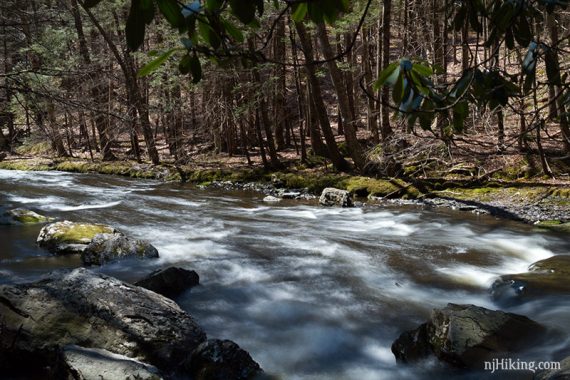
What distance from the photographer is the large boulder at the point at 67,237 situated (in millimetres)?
7773

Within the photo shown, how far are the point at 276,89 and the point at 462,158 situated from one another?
7.35 m

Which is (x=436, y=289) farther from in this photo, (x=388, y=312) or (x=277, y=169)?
(x=277, y=169)

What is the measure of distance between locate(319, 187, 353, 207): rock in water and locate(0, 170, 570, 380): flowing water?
0.49m

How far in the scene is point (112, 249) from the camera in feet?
24.3

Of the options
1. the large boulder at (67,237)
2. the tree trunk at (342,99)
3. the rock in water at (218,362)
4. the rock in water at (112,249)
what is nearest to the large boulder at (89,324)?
the rock in water at (218,362)

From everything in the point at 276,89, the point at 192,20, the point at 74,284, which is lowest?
the point at 74,284

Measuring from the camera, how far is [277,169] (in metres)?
18.2

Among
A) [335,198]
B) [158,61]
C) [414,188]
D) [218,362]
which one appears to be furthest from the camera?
[414,188]

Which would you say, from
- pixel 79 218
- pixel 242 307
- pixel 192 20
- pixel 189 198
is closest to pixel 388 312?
pixel 242 307

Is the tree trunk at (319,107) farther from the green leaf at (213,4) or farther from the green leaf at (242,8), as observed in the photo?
the green leaf at (242,8)

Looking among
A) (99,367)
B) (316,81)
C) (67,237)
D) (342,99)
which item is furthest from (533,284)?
(316,81)

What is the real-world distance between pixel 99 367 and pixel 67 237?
16.8 ft

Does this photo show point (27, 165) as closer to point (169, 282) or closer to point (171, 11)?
point (169, 282)

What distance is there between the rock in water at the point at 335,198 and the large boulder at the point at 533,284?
20.4 ft
